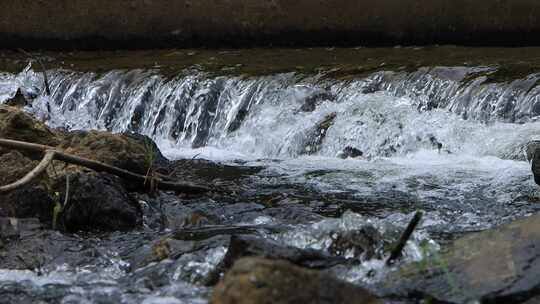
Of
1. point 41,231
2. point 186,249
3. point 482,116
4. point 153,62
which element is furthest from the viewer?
point 153,62

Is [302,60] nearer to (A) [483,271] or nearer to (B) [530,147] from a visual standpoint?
(B) [530,147]

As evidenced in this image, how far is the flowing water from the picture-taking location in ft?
14.3

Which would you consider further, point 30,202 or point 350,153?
point 350,153

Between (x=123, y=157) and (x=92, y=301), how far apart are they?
170 centimetres

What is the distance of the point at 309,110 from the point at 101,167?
9.93 ft

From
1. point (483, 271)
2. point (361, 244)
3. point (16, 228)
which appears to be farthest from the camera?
point (16, 228)

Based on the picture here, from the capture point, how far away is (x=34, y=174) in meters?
4.40

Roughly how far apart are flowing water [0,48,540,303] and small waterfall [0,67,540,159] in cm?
1

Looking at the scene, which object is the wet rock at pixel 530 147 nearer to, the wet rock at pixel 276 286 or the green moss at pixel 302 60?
the green moss at pixel 302 60

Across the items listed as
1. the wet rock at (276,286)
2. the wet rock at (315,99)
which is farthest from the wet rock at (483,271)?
the wet rock at (315,99)

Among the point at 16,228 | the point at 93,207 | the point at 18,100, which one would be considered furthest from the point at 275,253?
the point at 18,100

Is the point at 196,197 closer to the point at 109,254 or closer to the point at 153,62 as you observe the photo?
the point at 109,254

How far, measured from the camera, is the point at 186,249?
452cm

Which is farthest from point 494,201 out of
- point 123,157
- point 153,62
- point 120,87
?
point 153,62
